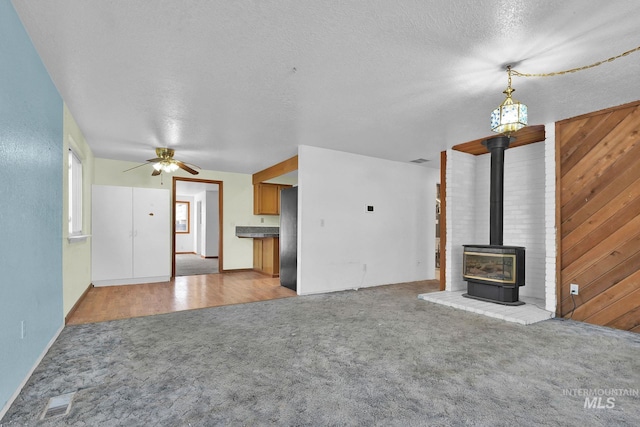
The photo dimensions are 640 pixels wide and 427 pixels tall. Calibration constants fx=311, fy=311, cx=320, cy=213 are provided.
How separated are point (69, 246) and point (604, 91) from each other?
18.7 feet

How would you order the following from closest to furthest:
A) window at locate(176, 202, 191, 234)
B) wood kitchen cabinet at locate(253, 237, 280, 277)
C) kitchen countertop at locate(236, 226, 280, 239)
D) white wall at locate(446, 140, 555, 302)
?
white wall at locate(446, 140, 555, 302) < wood kitchen cabinet at locate(253, 237, 280, 277) < kitchen countertop at locate(236, 226, 280, 239) < window at locate(176, 202, 191, 234)

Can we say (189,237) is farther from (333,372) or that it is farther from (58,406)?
(333,372)

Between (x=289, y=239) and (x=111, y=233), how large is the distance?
3122mm


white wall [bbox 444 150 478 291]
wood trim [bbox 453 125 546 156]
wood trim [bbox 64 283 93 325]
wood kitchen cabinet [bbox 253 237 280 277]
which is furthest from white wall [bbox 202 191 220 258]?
wood trim [bbox 453 125 546 156]

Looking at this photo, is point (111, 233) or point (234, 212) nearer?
point (111, 233)

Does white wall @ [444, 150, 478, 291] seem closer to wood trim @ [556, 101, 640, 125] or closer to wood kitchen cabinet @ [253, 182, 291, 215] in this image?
wood trim @ [556, 101, 640, 125]

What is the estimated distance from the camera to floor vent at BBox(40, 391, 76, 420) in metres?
1.76

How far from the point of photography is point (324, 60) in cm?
239

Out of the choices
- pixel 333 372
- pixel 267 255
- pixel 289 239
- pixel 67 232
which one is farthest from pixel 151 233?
pixel 333 372

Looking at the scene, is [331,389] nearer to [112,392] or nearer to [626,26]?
[112,392]

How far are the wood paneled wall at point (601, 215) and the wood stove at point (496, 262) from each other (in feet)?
1.56

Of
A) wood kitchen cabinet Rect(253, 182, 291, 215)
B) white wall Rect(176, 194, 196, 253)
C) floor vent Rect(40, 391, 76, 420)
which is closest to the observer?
floor vent Rect(40, 391, 76, 420)

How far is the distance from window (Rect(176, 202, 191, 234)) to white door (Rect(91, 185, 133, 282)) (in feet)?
22.5

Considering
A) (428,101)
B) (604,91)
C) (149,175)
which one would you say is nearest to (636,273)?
(604,91)
